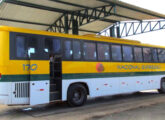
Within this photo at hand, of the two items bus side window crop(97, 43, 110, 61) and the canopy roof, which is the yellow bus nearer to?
bus side window crop(97, 43, 110, 61)

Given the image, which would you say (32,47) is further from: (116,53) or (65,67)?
(116,53)

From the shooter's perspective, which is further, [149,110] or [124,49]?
[124,49]

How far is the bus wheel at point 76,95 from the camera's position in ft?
26.7

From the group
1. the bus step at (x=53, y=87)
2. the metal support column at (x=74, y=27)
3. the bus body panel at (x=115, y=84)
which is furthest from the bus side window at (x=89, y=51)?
the metal support column at (x=74, y=27)

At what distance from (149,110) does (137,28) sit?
1573cm

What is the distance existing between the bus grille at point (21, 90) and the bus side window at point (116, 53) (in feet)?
16.4

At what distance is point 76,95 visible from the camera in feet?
27.8

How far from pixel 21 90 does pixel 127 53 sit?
645 cm

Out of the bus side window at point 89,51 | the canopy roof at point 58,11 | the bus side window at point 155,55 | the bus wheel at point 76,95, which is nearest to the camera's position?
the bus wheel at point 76,95

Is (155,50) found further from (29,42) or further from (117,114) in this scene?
(29,42)

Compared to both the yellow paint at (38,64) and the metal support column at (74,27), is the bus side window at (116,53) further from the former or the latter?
the metal support column at (74,27)

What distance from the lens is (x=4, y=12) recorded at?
14.5 meters

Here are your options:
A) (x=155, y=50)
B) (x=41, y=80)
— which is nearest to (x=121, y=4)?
(x=155, y=50)

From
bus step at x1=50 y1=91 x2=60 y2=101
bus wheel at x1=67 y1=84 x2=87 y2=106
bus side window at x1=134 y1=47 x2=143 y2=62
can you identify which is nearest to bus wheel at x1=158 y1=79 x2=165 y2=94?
bus side window at x1=134 y1=47 x2=143 y2=62
